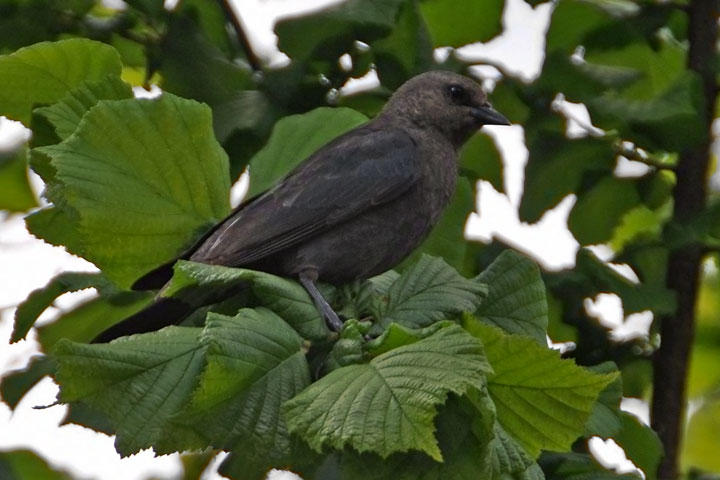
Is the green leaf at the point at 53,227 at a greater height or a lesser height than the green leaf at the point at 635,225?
greater

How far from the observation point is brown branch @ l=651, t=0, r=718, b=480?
188 inches

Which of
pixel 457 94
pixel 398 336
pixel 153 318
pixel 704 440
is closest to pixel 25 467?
pixel 153 318

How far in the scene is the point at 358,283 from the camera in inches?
160

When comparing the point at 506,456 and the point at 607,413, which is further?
the point at 607,413

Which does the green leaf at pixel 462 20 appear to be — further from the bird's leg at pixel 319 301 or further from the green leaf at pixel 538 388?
the green leaf at pixel 538 388

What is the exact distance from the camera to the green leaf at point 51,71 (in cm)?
383

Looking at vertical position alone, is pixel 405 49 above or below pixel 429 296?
below

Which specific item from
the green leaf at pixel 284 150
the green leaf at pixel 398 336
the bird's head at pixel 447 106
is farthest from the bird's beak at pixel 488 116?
the green leaf at pixel 398 336

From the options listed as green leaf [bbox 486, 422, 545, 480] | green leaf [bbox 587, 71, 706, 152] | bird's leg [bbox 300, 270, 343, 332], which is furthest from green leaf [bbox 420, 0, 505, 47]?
green leaf [bbox 486, 422, 545, 480]

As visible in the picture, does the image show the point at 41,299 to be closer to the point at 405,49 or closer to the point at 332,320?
the point at 332,320

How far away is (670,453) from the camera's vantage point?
4688 mm

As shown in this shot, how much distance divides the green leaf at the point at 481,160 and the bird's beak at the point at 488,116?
0.07 m

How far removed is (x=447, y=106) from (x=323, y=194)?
934 mm

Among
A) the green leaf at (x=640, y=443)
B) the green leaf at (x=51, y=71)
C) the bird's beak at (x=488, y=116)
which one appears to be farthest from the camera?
the bird's beak at (x=488, y=116)
